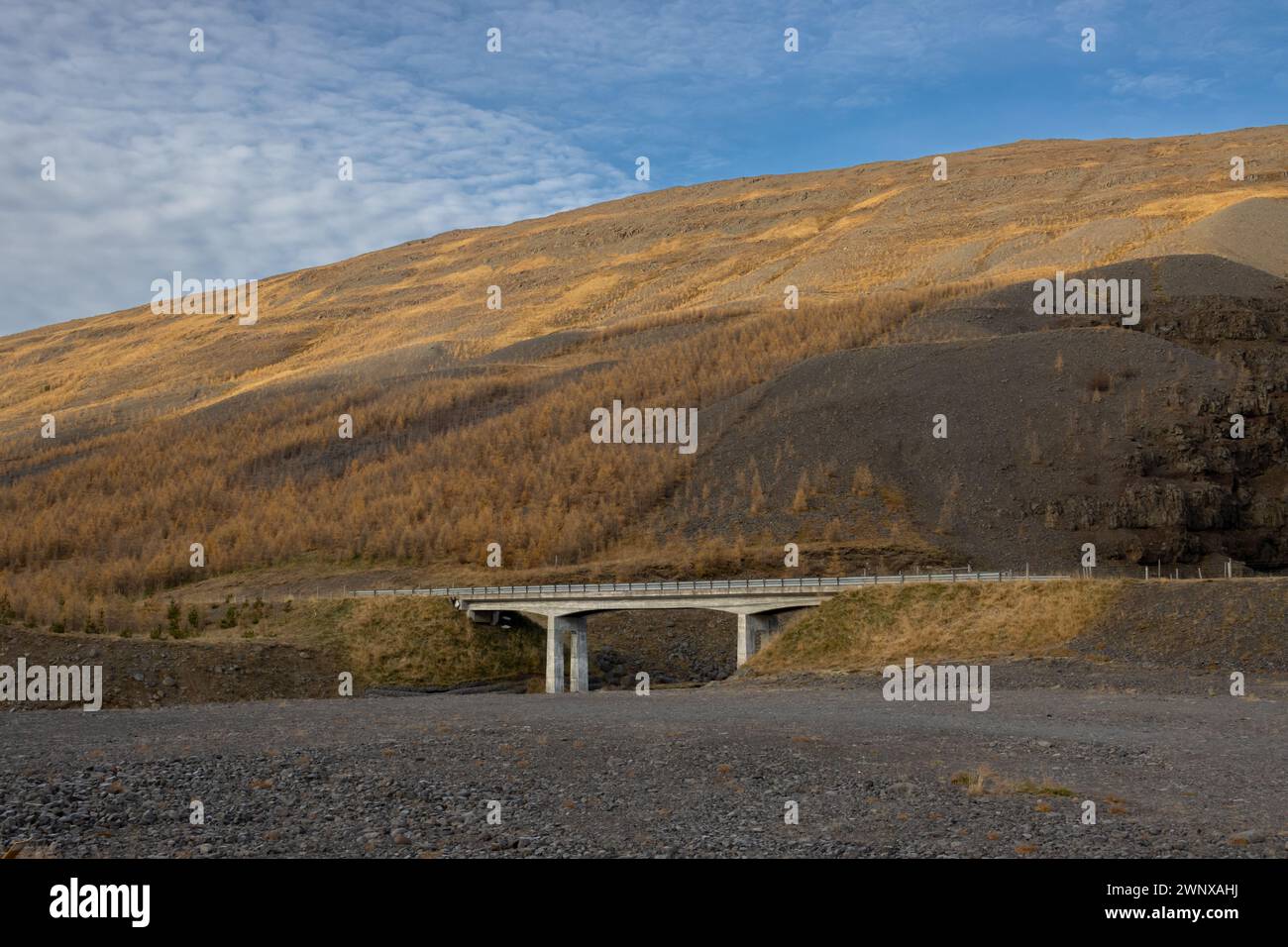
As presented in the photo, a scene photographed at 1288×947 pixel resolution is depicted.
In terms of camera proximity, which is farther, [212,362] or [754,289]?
[212,362]

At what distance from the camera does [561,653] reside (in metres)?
50.6

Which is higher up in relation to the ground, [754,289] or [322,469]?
[754,289]

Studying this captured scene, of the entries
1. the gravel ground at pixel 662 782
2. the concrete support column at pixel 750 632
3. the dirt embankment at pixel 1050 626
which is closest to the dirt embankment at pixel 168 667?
the gravel ground at pixel 662 782

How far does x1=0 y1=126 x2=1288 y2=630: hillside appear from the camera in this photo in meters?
66.3

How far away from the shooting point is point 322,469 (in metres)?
92.4

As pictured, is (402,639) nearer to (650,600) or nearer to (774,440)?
(650,600)

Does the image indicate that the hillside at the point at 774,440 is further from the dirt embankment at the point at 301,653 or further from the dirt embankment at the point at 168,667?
the dirt embankment at the point at 168,667

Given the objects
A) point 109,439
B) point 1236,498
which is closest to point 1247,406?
point 1236,498

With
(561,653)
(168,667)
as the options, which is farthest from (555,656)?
(168,667)

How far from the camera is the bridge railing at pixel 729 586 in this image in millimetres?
44469

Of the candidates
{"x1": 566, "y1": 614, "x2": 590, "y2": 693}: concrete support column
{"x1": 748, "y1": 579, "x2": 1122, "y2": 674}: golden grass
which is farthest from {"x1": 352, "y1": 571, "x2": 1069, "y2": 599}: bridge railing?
{"x1": 566, "y1": 614, "x2": 590, "y2": 693}: concrete support column

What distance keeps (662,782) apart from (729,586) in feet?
102

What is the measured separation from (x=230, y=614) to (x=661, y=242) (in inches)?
5683

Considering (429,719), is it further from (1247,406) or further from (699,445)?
(1247,406)
